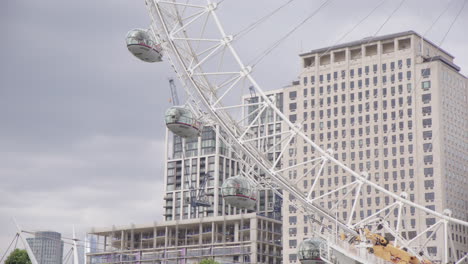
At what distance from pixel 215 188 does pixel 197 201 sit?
919 cm

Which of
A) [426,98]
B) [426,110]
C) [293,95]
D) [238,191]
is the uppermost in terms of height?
[293,95]

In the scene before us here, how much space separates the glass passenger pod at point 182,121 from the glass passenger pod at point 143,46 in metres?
3.57

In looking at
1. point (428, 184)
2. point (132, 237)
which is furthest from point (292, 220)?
point (132, 237)

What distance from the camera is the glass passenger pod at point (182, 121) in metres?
52.9

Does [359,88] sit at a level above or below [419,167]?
above

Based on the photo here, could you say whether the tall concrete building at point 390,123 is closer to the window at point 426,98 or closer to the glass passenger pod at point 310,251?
the window at point 426,98

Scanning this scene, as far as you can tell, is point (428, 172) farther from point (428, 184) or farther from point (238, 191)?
point (238, 191)

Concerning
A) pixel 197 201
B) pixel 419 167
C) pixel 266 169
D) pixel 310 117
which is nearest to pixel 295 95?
pixel 310 117

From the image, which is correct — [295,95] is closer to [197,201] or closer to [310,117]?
[310,117]

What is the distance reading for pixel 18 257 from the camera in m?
89.2

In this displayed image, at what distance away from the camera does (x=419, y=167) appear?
124500 mm

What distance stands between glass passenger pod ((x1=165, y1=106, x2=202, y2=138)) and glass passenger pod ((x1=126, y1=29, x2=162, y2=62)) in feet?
11.7

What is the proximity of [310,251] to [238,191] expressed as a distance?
19.1ft

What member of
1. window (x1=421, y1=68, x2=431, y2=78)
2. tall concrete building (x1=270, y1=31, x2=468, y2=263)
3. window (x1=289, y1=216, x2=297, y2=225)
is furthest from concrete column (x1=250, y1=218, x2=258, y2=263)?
window (x1=421, y1=68, x2=431, y2=78)
